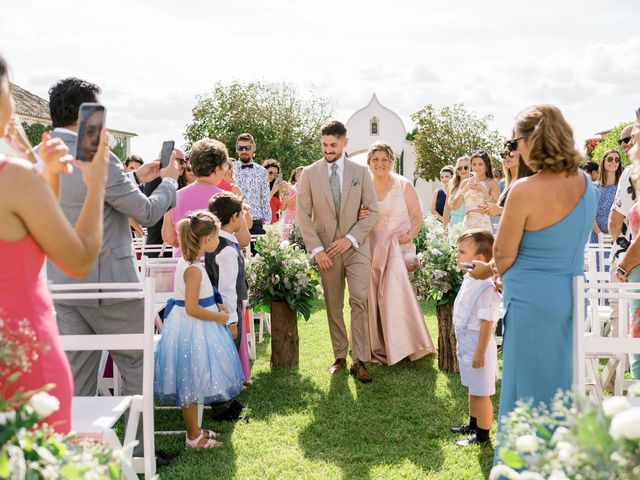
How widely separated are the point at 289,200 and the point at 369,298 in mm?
4826

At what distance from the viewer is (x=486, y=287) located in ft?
16.0

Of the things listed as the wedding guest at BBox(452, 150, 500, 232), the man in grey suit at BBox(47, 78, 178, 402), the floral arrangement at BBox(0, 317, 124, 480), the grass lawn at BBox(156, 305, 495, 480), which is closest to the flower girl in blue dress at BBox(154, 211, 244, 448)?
the grass lawn at BBox(156, 305, 495, 480)

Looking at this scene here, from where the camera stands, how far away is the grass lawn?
15.6ft

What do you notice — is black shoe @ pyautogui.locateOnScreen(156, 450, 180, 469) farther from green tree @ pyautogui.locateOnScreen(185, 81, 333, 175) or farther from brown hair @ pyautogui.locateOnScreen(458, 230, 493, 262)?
green tree @ pyautogui.locateOnScreen(185, 81, 333, 175)

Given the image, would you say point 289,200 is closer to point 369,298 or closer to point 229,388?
point 369,298

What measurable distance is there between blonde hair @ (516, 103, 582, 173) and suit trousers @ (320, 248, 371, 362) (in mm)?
3834

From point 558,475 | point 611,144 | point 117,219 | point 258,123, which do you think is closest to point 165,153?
point 117,219

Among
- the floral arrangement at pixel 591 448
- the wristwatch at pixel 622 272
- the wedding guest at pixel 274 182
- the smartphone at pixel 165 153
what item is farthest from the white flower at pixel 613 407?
the wedding guest at pixel 274 182

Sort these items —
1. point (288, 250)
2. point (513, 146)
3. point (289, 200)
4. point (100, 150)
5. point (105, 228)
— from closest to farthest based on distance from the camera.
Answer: point (100, 150) < point (513, 146) < point (105, 228) < point (288, 250) < point (289, 200)

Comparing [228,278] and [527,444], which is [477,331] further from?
[527,444]

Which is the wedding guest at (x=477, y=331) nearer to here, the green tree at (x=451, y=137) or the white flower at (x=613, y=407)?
the white flower at (x=613, y=407)

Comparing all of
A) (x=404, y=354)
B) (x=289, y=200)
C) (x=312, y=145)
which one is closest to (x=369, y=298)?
(x=404, y=354)

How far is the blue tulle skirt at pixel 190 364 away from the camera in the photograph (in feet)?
16.5

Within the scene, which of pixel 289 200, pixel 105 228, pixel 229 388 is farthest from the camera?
pixel 289 200
